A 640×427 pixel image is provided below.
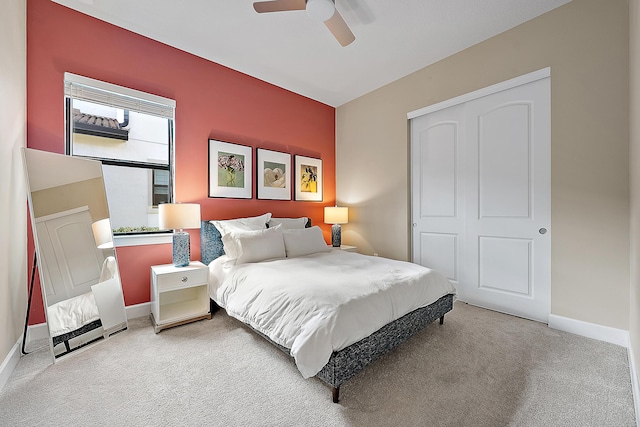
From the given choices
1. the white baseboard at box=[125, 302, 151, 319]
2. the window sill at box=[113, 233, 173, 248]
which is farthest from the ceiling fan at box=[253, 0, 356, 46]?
the white baseboard at box=[125, 302, 151, 319]

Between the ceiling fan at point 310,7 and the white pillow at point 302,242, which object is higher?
the ceiling fan at point 310,7

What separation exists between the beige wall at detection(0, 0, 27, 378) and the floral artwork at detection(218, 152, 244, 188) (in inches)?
66.6

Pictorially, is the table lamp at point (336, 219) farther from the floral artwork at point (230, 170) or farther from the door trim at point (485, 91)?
the door trim at point (485, 91)

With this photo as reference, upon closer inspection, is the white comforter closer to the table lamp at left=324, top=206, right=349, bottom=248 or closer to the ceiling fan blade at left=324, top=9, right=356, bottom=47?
the table lamp at left=324, top=206, right=349, bottom=248

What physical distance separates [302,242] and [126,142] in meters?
2.18

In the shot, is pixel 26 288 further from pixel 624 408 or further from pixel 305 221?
pixel 624 408

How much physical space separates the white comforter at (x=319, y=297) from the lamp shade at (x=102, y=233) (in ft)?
3.16

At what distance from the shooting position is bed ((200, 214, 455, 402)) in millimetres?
Answer: 1558

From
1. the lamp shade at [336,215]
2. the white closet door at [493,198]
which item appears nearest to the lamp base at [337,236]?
the lamp shade at [336,215]

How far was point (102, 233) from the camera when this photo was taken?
7.70 feet

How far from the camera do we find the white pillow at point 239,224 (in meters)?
3.17

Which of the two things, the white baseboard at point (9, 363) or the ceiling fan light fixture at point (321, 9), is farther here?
the ceiling fan light fixture at point (321, 9)

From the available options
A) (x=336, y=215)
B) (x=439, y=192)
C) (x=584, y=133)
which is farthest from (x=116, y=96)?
(x=584, y=133)

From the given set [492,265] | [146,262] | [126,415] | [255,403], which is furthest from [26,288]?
[492,265]
